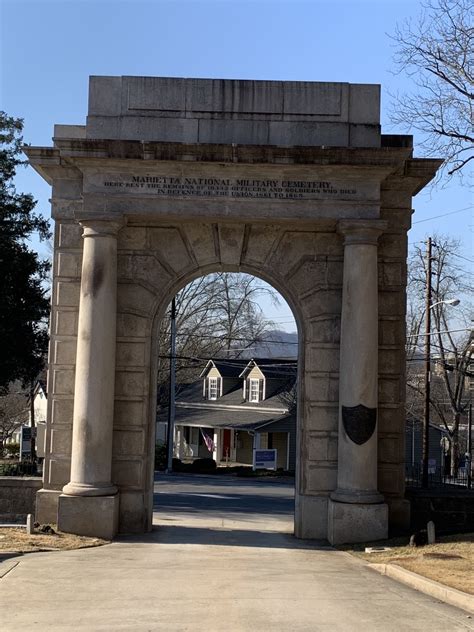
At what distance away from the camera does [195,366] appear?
5281cm

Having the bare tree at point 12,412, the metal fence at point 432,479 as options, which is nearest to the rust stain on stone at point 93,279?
the metal fence at point 432,479

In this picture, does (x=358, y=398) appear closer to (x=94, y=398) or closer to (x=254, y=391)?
(x=94, y=398)

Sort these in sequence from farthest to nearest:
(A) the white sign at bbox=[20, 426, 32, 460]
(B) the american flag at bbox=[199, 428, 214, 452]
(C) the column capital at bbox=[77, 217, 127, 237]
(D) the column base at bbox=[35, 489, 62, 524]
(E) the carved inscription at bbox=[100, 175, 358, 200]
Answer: (B) the american flag at bbox=[199, 428, 214, 452] < (A) the white sign at bbox=[20, 426, 32, 460] < (E) the carved inscription at bbox=[100, 175, 358, 200] < (D) the column base at bbox=[35, 489, 62, 524] < (C) the column capital at bbox=[77, 217, 127, 237]

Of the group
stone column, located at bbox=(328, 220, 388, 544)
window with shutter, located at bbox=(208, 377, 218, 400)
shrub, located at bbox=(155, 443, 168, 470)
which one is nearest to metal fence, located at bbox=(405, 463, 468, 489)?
stone column, located at bbox=(328, 220, 388, 544)

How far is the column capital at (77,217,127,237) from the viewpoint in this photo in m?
14.3

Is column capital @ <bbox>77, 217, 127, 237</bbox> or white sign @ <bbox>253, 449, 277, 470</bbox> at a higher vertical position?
column capital @ <bbox>77, 217, 127, 237</bbox>

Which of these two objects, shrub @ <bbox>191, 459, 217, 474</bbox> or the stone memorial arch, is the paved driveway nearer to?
the stone memorial arch

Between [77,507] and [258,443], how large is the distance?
101ft

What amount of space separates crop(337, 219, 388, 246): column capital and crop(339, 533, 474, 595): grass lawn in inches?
203

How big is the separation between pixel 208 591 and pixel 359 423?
215 inches

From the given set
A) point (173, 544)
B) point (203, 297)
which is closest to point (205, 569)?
point (173, 544)

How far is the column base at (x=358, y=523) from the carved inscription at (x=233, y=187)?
17.8 ft

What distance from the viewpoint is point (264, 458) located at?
39656 millimetres

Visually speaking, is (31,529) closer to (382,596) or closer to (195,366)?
(382,596)
